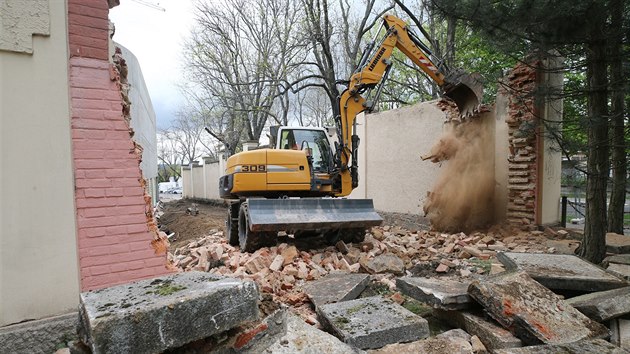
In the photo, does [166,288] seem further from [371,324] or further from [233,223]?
[233,223]

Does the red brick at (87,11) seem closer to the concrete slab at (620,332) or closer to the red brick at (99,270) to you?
the red brick at (99,270)

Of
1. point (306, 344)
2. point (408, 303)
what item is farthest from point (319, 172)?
point (306, 344)

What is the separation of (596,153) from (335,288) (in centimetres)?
387

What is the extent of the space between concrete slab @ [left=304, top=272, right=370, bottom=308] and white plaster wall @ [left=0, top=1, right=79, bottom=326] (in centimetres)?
235

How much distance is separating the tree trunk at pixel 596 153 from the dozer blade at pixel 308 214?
9.58 ft

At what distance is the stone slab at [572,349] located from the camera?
271 cm

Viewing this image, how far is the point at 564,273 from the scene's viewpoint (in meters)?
4.03

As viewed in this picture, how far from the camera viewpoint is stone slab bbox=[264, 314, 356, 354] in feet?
8.27

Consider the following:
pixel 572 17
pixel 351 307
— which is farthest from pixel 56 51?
pixel 572 17

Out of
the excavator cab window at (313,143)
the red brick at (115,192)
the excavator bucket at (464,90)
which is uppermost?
the excavator bucket at (464,90)

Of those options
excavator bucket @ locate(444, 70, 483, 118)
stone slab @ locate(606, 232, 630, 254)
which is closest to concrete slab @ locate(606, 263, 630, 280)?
stone slab @ locate(606, 232, 630, 254)

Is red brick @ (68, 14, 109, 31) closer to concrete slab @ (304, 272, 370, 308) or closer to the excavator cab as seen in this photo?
concrete slab @ (304, 272, 370, 308)

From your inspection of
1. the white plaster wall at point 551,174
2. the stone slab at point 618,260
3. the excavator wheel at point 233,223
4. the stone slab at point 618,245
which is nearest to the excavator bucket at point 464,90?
the white plaster wall at point 551,174

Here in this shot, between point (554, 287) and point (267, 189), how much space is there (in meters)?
4.44
